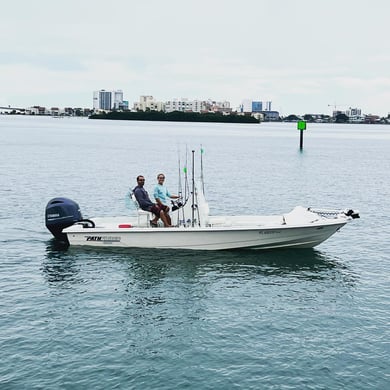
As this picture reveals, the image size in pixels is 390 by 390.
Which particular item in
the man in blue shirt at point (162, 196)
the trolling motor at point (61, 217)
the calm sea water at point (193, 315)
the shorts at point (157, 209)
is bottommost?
the calm sea water at point (193, 315)

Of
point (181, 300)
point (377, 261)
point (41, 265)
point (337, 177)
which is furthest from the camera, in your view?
point (337, 177)

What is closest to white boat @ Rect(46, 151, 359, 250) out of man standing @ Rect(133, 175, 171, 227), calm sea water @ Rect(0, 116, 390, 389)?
man standing @ Rect(133, 175, 171, 227)

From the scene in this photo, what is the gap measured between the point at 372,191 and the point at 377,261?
22.0 meters

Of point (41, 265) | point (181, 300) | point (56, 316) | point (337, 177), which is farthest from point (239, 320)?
point (337, 177)

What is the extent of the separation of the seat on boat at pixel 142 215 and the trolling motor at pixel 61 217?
1609 mm

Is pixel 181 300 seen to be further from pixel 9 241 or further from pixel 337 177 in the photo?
pixel 337 177

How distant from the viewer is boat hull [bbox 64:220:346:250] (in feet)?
66.0

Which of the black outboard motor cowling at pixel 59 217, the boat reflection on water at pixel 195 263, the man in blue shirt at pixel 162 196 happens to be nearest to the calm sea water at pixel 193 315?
the boat reflection on water at pixel 195 263

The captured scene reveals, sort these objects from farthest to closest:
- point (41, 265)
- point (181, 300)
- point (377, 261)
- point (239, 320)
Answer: point (377, 261)
point (41, 265)
point (181, 300)
point (239, 320)

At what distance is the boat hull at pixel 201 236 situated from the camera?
66.0 ft

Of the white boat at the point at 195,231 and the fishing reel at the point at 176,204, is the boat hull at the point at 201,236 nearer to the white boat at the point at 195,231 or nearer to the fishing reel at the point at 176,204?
the white boat at the point at 195,231

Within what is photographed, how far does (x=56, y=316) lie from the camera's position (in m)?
14.5

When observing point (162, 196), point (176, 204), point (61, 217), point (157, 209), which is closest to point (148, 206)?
point (157, 209)

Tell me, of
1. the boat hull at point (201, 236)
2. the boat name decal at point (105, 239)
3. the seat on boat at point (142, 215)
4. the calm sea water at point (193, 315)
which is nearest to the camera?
the calm sea water at point (193, 315)
